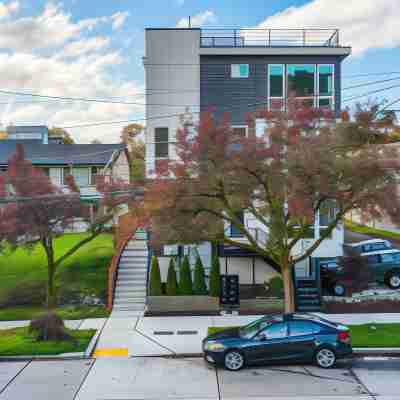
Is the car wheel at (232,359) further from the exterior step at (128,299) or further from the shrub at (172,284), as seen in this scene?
the exterior step at (128,299)

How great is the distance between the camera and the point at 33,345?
13992mm

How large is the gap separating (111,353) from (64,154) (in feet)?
70.8

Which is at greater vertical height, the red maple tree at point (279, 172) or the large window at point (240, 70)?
the large window at point (240, 70)

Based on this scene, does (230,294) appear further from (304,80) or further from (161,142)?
(304,80)

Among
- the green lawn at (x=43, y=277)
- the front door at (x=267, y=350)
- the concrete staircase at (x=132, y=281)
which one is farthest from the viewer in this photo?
the green lawn at (x=43, y=277)

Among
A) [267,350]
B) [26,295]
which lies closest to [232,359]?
[267,350]

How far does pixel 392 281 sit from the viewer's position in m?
19.4

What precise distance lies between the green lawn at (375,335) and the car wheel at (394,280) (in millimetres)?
4148

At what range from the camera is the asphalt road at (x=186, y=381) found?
10320mm

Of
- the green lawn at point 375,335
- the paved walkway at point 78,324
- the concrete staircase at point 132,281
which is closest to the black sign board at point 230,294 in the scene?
the green lawn at point 375,335

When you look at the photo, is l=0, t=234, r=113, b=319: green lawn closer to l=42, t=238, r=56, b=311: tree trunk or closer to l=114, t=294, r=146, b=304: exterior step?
l=42, t=238, r=56, b=311: tree trunk

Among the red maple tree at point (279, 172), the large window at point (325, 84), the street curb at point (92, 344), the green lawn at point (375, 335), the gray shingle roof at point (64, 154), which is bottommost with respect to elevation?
the street curb at point (92, 344)

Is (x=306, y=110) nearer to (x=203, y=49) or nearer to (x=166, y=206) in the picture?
(x=166, y=206)

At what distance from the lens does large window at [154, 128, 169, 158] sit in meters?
25.5
